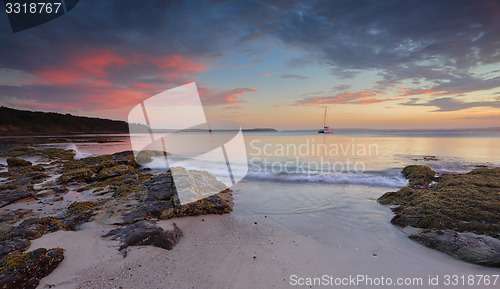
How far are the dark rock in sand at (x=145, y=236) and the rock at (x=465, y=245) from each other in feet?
17.0

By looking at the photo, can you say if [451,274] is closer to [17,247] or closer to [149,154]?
[17,247]

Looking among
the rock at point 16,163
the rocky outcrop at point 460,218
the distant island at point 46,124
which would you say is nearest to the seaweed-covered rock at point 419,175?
the rocky outcrop at point 460,218

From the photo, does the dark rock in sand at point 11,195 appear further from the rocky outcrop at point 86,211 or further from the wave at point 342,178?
the wave at point 342,178

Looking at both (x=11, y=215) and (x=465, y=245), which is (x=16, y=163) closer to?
(x=11, y=215)

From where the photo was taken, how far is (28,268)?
9.86ft

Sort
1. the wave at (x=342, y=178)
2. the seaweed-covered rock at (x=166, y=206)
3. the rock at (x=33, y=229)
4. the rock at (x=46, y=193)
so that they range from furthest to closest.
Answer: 1. the wave at (x=342, y=178)
2. the rock at (x=46, y=193)
3. the seaweed-covered rock at (x=166, y=206)
4. the rock at (x=33, y=229)

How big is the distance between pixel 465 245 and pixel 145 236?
6.07m

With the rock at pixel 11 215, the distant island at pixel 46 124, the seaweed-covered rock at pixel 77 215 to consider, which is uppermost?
the distant island at pixel 46 124

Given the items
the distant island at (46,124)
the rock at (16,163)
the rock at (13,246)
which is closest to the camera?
the rock at (13,246)

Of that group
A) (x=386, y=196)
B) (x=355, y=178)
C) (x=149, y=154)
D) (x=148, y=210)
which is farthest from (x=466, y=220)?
(x=149, y=154)

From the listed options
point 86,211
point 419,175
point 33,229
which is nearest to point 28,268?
point 33,229

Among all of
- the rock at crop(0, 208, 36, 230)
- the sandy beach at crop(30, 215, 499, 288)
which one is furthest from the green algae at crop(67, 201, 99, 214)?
the sandy beach at crop(30, 215, 499, 288)

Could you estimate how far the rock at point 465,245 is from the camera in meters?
3.58

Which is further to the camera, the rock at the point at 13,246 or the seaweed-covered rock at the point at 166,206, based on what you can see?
the seaweed-covered rock at the point at 166,206
